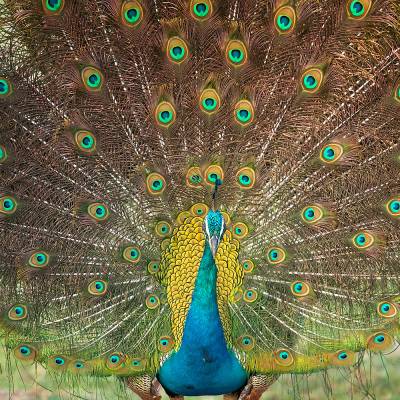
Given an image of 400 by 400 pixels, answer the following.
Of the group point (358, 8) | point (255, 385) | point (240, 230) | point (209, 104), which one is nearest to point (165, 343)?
point (255, 385)

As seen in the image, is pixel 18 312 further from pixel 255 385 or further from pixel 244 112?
pixel 244 112

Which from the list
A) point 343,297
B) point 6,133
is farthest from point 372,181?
point 6,133

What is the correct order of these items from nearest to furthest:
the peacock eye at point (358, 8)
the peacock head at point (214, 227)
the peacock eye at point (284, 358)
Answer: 1. the peacock head at point (214, 227)
2. the peacock eye at point (358, 8)
3. the peacock eye at point (284, 358)

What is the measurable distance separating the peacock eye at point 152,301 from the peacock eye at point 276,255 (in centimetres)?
55

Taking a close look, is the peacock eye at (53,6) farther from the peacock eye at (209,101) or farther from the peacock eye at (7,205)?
the peacock eye at (7,205)

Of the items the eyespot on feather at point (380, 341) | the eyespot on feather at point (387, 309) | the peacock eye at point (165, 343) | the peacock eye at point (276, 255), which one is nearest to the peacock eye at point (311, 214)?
the peacock eye at point (276, 255)

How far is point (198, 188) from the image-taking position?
3.53 m

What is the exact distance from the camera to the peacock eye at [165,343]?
11.8 feet

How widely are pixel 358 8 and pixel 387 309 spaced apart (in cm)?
137

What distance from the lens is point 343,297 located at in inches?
142

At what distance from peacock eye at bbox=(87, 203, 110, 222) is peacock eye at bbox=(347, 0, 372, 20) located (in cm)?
133

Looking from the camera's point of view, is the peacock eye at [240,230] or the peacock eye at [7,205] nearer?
the peacock eye at [7,205]

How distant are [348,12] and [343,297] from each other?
4.22 feet

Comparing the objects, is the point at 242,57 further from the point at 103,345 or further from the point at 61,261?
the point at 103,345
